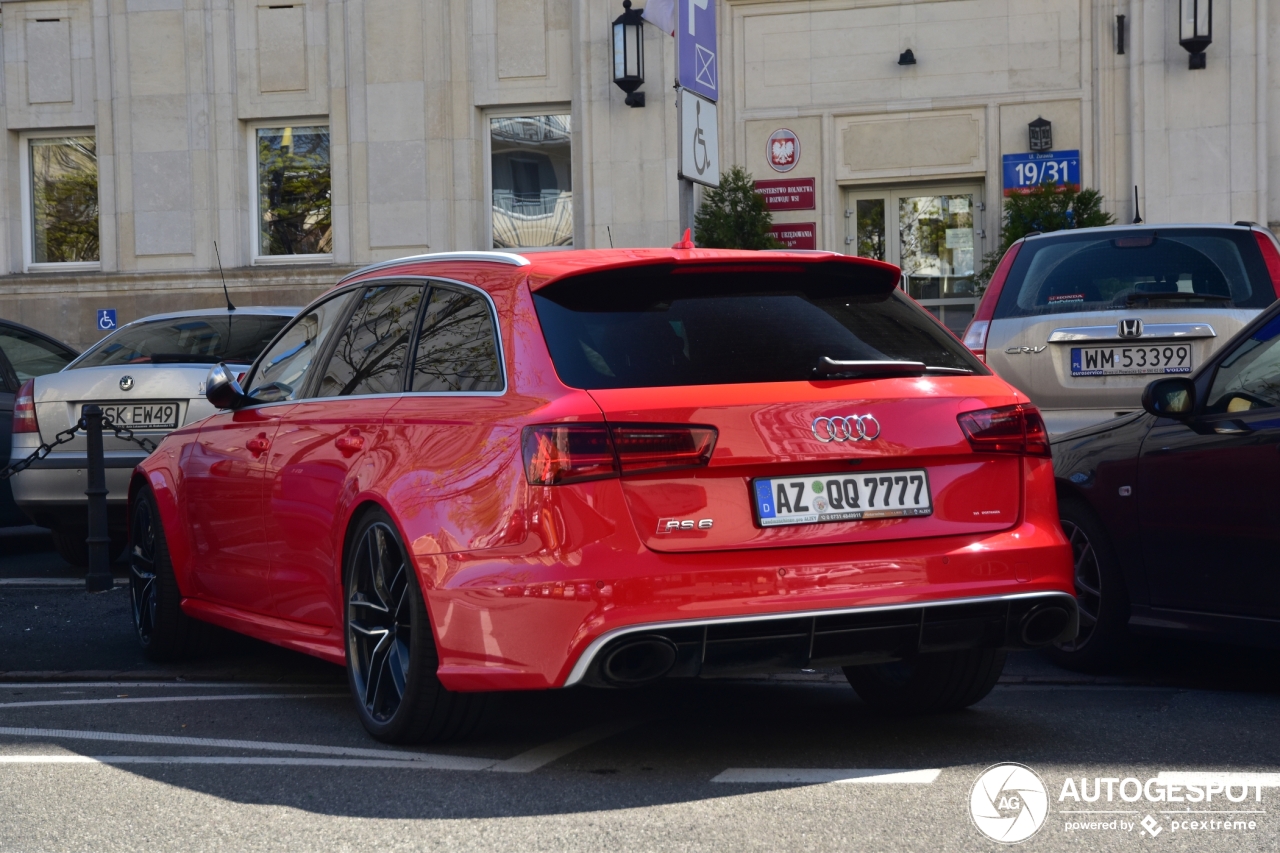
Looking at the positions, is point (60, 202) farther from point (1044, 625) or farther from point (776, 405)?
point (1044, 625)

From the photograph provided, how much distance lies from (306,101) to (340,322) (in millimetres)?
15096

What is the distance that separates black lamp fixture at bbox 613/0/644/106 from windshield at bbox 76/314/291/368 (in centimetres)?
923

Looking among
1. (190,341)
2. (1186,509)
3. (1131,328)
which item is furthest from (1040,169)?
(1186,509)

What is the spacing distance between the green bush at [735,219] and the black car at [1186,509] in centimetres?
1126

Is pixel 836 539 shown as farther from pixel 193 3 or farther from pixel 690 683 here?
pixel 193 3

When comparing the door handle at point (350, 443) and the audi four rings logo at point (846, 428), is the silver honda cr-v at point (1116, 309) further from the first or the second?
the door handle at point (350, 443)

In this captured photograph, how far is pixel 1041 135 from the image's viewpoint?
57.6ft

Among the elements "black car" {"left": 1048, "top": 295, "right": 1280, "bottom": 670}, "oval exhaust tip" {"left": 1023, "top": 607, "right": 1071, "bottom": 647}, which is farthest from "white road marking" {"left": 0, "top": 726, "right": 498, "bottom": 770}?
"black car" {"left": 1048, "top": 295, "right": 1280, "bottom": 670}

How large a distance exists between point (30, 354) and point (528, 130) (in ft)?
31.1

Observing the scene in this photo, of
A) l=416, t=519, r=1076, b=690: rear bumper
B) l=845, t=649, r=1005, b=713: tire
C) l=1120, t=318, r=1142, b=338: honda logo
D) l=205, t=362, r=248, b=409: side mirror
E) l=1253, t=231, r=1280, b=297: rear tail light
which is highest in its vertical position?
l=1253, t=231, r=1280, b=297: rear tail light

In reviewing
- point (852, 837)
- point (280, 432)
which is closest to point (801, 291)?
point (852, 837)

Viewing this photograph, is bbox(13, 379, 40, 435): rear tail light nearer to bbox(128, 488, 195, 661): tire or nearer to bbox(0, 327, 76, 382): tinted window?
bbox(0, 327, 76, 382): tinted window

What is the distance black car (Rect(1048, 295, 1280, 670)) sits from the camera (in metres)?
5.30

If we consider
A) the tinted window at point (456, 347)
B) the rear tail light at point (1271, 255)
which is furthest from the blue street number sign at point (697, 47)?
the tinted window at point (456, 347)
